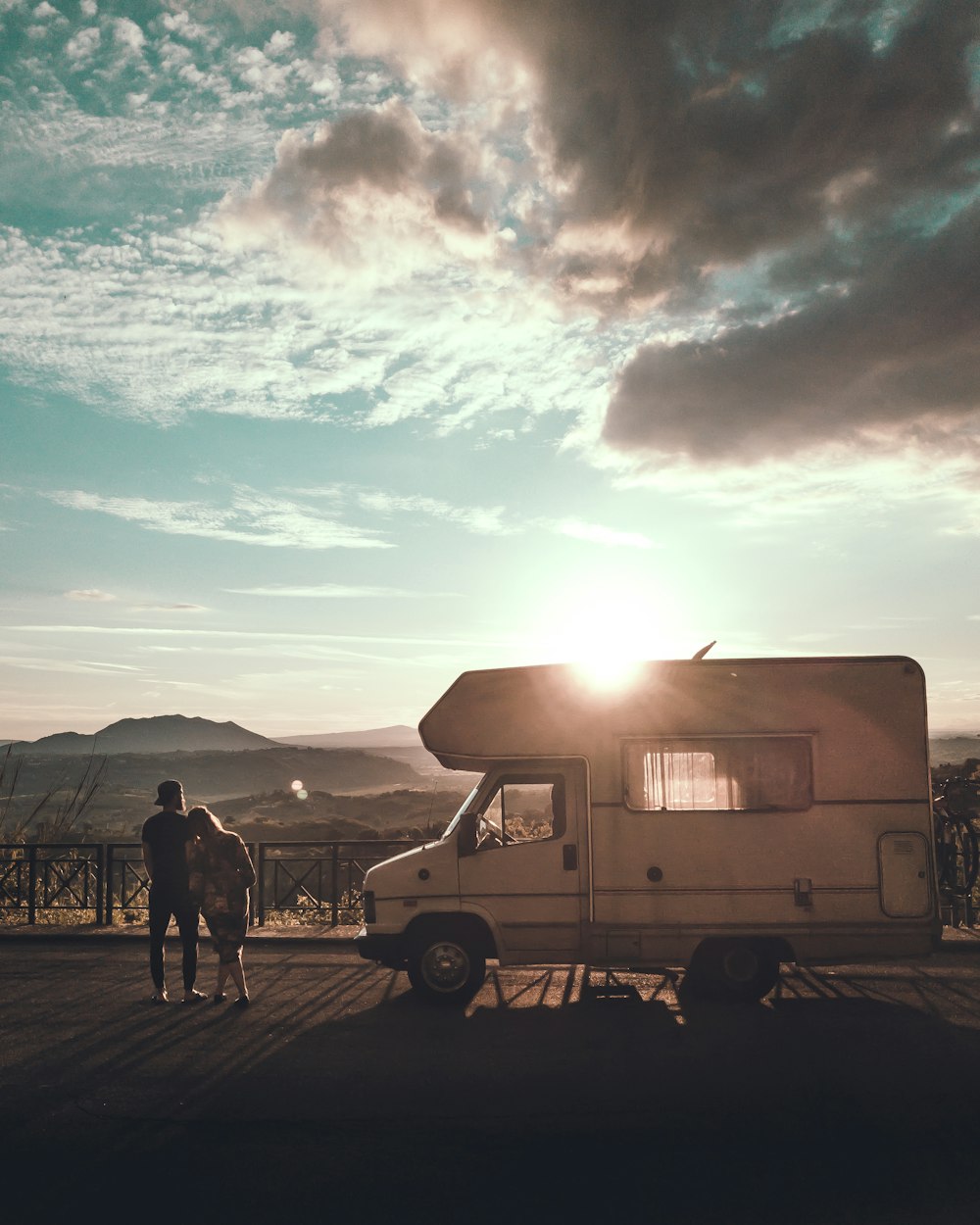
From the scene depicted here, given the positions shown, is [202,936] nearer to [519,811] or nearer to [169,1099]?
[519,811]

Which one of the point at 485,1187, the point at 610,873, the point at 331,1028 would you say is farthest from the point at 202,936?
the point at 485,1187

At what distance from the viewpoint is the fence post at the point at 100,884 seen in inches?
589

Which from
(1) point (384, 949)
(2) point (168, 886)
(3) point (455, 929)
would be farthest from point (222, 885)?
(3) point (455, 929)

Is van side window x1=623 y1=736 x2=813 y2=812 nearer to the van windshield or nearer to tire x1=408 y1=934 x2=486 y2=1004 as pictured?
the van windshield

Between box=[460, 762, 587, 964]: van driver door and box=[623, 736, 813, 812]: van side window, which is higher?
box=[623, 736, 813, 812]: van side window

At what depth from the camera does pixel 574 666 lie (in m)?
9.93

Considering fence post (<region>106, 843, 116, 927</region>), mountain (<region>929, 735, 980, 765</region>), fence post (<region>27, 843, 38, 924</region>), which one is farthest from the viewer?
mountain (<region>929, 735, 980, 765</region>)

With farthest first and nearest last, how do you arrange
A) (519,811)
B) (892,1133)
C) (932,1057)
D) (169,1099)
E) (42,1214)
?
(519,811) < (932,1057) < (169,1099) < (892,1133) < (42,1214)

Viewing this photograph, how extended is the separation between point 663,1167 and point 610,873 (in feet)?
14.0

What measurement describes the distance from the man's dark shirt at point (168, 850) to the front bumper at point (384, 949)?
1776 mm

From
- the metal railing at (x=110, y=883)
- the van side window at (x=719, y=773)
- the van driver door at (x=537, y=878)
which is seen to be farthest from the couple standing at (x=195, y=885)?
the metal railing at (x=110, y=883)

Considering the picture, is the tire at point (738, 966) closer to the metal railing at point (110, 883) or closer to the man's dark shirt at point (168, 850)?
the man's dark shirt at point (168, 850)

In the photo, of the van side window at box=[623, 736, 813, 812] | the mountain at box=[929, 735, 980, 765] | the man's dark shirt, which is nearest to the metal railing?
the man's dark shirt

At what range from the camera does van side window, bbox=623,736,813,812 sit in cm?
952
